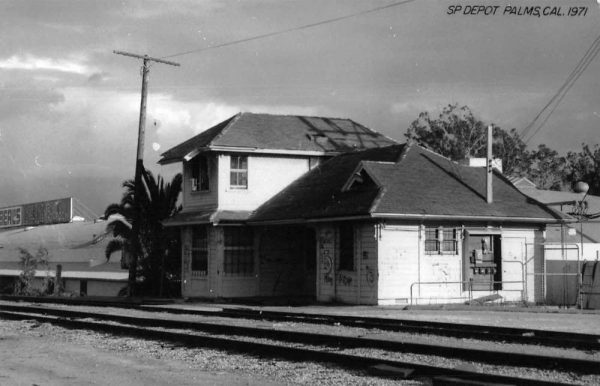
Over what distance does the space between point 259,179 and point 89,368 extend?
2141cm

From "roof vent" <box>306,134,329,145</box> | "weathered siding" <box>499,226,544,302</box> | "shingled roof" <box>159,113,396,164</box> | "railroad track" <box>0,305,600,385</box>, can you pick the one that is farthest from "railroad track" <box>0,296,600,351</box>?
"roof vent" <box>306,134,329,145</box>

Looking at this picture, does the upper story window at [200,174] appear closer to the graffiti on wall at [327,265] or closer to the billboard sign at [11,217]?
the graffiti on wall at [327,265]

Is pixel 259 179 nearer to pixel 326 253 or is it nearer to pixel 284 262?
pixel 284 262

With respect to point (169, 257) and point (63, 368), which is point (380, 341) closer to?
point (63, 368)

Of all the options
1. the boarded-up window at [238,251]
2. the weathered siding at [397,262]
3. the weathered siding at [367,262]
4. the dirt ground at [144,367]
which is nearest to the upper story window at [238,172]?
the boarded-up window at [238,251]

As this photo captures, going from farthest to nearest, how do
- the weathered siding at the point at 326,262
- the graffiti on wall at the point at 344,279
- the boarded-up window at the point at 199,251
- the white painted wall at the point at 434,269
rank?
the boarded-up window at the point at 199,251, the weathered siding at the point at 326,262, the graffiti on wall at the point at 344,279, the white painted wall at the point at 434,269

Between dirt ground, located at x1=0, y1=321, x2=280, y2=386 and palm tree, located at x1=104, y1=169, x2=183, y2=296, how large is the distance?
2113 cm

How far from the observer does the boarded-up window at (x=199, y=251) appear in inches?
1314

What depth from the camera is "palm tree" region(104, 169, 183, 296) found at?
37.3 meters

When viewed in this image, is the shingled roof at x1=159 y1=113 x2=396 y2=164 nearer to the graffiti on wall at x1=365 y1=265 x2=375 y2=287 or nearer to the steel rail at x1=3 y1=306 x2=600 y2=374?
the graffiti on wall at x1=365 y1=265 x2=375 y2=287

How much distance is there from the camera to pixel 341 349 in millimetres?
14133

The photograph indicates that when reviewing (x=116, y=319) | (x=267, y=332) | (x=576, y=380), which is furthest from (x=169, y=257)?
(x=576, y=380)

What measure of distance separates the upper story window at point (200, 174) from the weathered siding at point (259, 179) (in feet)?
3.75

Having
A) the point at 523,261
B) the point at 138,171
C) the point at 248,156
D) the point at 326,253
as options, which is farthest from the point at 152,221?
the point at 523,261
